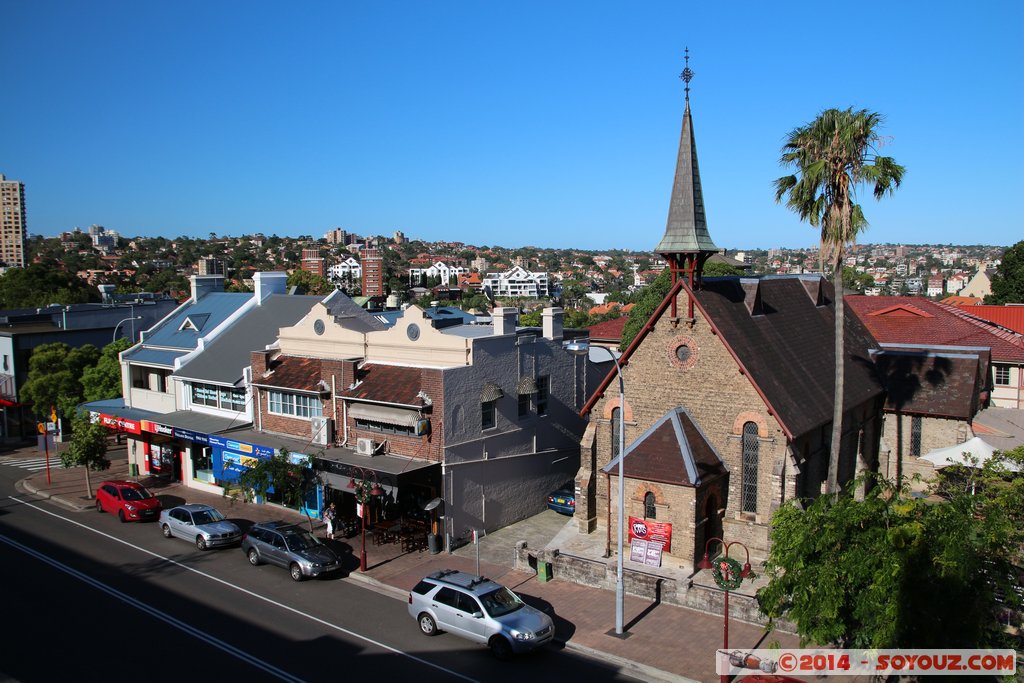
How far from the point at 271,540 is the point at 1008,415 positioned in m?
31.3

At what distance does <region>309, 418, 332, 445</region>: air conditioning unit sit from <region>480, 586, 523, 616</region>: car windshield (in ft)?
42.0

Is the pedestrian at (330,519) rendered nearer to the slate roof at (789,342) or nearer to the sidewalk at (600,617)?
the sidewalk at (600,617)

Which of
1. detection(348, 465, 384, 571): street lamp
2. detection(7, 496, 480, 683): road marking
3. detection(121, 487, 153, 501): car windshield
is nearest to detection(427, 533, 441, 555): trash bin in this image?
detection(348, 465, 384, 571): street lamp

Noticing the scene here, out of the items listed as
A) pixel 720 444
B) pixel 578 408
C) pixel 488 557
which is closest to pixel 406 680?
pixel 488 557

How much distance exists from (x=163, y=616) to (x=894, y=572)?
60.3 feet

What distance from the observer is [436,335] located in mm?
27750

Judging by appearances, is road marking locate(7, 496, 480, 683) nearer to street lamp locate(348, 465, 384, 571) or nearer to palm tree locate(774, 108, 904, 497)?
street lamp locate(348, 465, 384, 571)

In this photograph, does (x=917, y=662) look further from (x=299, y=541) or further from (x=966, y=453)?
(x=299, y=541)

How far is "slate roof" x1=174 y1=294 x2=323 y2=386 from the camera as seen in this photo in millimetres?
35375

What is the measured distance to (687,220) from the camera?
27.5 metres

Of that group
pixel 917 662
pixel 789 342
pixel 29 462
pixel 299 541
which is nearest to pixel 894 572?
pixel 917 662

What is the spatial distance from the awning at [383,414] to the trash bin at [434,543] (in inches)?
155

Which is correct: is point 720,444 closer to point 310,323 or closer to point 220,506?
point 310,323

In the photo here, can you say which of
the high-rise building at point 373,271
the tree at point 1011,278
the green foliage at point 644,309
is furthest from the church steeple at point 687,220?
the tree at point 1011,278
